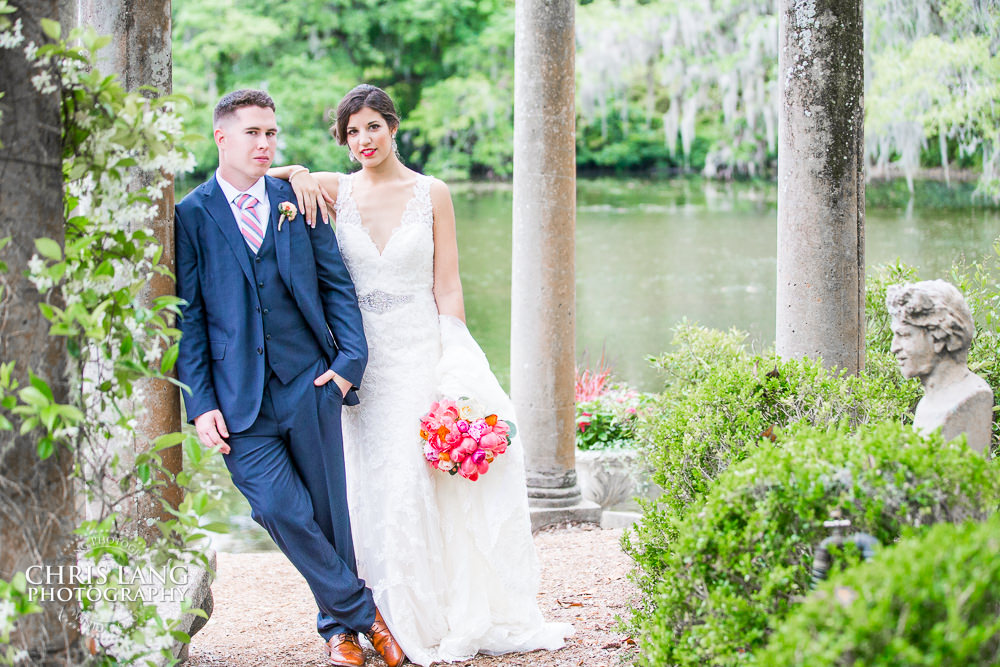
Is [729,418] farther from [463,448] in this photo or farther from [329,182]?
[329,182]

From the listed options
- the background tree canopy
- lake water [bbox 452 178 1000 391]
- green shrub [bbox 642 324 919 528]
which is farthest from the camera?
the background tree canopy

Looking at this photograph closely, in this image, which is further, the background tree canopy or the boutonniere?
the background tree canopy

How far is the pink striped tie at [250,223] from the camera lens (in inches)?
149

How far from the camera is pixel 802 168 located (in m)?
4.50

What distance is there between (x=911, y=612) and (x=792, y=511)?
0.72 metres

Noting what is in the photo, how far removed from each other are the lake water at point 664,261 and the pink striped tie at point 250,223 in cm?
671

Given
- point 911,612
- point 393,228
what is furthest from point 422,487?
point 911,612

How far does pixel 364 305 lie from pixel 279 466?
31.3 inches

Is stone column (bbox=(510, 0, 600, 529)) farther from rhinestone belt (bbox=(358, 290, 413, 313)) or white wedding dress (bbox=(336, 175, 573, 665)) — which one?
rhinestone belt (bbox=(358, 290, 413, 313))

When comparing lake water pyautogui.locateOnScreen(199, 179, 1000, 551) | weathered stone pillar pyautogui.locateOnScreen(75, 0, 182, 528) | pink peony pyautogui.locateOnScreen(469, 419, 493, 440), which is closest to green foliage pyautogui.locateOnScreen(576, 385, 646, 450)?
lake water pyautogui.locateOnScreen(199, 179, 1000, 551)

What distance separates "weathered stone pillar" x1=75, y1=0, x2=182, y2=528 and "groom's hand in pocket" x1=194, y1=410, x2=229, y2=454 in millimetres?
182

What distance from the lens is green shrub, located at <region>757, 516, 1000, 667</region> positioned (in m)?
1.80

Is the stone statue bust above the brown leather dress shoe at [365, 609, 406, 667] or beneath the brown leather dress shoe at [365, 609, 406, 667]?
above

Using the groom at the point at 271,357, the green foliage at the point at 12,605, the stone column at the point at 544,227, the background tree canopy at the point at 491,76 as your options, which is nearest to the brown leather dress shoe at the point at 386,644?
the groom at the point at 271,357
